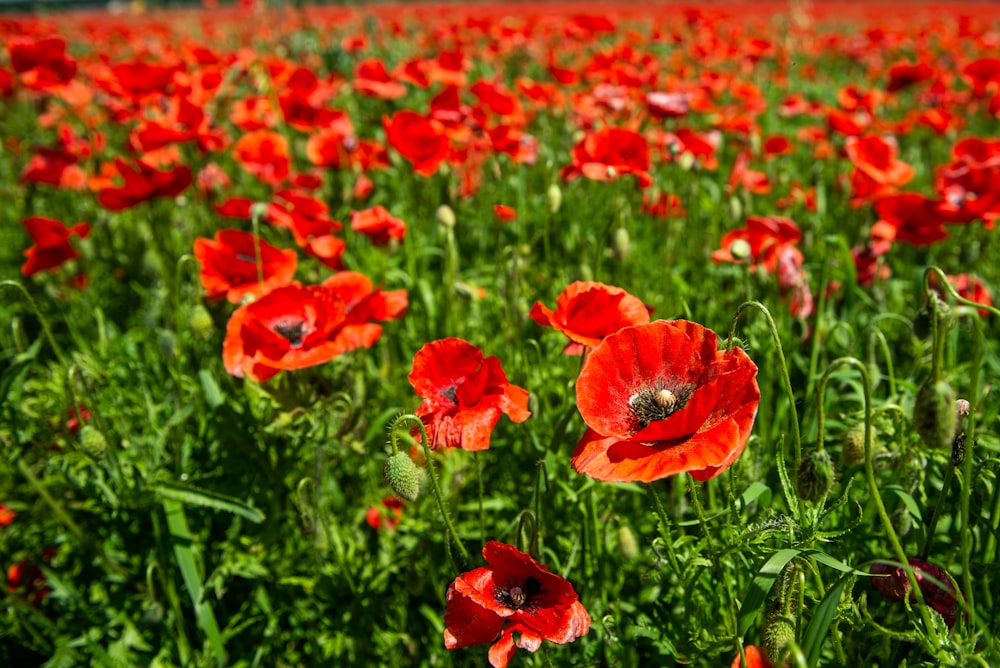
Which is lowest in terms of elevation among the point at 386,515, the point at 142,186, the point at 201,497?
the point at 386,515

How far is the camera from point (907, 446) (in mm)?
1570

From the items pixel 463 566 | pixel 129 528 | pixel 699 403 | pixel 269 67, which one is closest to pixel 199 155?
pixel 269 67

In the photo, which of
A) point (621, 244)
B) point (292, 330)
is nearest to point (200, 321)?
point (292, 330)

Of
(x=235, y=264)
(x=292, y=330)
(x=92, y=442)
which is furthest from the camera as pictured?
(x=235, y=264)

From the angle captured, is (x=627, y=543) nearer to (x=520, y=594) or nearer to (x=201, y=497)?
(x=520, y=594)

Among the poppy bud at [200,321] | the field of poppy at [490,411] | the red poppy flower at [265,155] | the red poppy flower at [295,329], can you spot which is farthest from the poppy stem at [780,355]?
the red poppy flower at [265,155]

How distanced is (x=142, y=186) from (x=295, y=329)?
1.13m

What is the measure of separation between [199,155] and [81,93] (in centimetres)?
63

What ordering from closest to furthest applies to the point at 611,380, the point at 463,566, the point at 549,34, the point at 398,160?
the point at 611,380, the point at 463,566, the point at 398,160, the point at 549,34

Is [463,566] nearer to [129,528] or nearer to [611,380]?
[611,380]

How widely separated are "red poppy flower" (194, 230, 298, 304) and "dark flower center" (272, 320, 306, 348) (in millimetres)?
221

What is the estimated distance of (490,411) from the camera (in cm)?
148

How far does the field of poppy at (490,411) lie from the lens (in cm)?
133

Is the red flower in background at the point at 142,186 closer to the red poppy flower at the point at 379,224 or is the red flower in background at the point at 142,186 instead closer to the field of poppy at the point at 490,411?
the field of poppy at the point at 490,411
